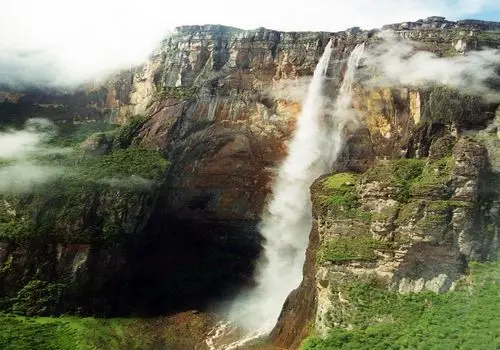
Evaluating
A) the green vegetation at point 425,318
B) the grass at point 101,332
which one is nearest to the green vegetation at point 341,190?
the green vegetation at point 425,318

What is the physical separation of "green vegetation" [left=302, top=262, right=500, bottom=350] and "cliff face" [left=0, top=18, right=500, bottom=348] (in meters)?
0.95

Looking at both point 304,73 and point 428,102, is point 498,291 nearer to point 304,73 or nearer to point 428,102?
point 428,102

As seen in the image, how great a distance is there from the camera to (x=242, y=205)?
52406 mm

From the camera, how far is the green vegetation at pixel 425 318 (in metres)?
28.8

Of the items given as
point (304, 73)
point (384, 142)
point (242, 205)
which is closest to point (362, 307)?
point (384, 142)

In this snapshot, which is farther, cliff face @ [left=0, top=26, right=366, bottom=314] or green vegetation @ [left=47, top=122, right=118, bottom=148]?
green vegetation @ [left=47, top=122, right=118, bottom=148]

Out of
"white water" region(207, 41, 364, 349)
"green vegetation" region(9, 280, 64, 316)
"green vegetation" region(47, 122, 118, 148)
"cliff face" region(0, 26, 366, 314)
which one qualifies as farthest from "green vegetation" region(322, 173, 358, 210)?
"green vegetation" region(47, 122, 118, 148)

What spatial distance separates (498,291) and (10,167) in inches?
1357

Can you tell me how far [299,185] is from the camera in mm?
51562

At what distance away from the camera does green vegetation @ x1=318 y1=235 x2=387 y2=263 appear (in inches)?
1422

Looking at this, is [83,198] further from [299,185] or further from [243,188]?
[299,185]

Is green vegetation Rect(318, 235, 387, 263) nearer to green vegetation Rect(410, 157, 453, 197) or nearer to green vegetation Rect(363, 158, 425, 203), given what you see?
green vegetation Rect(363, 158, 425, 203)

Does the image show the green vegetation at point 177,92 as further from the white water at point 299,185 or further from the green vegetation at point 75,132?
the white water at point 299,185

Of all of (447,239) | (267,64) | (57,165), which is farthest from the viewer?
(267,64)
